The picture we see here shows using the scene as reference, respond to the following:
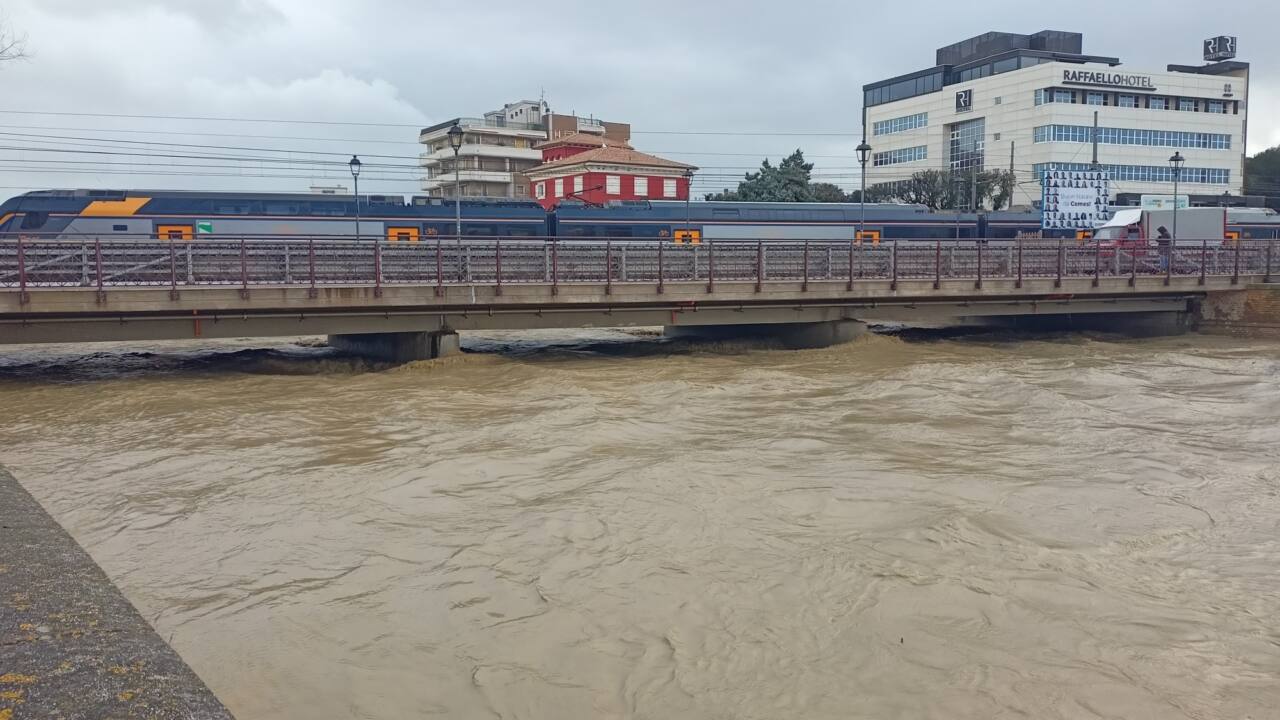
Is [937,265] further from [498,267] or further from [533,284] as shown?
[498,267]

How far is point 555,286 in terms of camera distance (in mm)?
23172

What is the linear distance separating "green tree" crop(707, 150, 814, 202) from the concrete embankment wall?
3468cm

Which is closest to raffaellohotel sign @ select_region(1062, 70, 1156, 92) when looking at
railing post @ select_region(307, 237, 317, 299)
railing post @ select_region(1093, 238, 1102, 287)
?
railing post @ select_region(1093, 238, 1102, 287)

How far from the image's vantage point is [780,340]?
94.0 ft

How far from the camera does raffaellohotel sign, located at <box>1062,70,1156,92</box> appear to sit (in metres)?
74.8

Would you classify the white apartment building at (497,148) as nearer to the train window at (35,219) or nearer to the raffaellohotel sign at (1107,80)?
the raffaellohotel sign at (1107,80)

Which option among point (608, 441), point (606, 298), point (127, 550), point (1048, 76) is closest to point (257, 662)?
point (127, 550)

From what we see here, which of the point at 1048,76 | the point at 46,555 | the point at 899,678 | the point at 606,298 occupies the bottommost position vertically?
the point at 899,678

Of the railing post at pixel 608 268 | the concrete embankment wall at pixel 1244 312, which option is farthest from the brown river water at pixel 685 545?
the concrete embankment wall at pixel 1244 312

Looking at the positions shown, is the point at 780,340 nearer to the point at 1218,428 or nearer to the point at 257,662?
the point at 1218,428

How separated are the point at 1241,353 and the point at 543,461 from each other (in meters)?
24.0

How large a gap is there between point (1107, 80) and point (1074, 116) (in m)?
4.39

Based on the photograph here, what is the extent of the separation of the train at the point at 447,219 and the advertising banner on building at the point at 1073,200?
13.2 feet

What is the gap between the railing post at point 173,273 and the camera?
20000 mm
